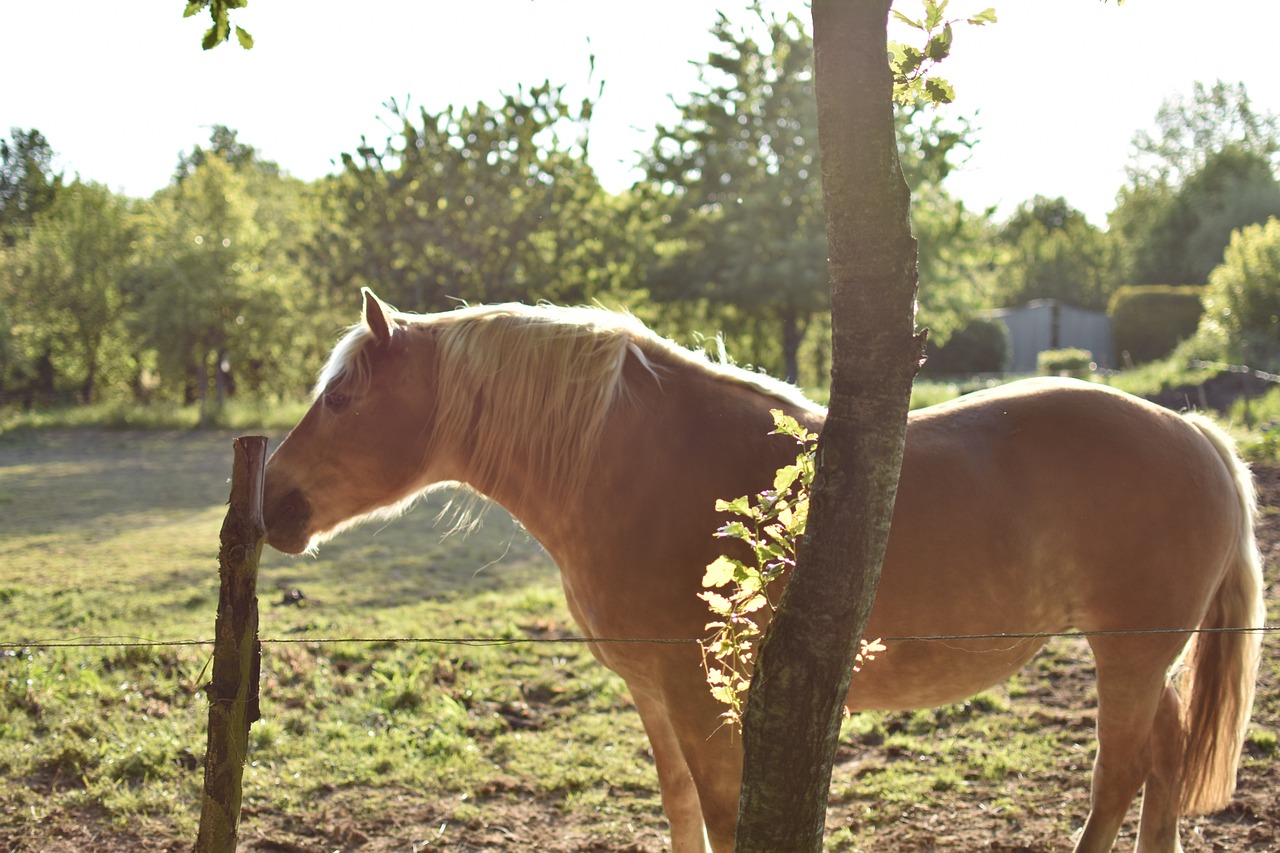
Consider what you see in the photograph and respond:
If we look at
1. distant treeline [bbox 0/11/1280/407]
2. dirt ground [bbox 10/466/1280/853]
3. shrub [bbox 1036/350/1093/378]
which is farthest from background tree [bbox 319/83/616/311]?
shrub [bbox 1036/350/1093/378]

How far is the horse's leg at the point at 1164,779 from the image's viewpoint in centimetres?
306

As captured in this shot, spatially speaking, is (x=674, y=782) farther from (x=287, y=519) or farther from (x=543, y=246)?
(x=543, y=246)

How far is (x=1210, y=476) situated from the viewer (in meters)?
2.84

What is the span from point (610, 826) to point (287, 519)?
5.98 feet

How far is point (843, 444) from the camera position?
1.59m

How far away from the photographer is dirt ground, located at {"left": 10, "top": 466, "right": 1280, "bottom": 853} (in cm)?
338

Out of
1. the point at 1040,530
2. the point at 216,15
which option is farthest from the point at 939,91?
the point at 1040,530

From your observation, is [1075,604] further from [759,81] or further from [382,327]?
[759,81]

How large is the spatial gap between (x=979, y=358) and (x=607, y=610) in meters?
28.4

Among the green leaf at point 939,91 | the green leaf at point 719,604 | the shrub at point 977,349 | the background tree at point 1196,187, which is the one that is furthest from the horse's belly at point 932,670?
the background tree at point 1196,187

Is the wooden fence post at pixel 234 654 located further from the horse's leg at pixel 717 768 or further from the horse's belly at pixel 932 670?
the horse's belly at pixel 932 670

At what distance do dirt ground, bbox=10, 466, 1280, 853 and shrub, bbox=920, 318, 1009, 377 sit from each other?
26285 mm

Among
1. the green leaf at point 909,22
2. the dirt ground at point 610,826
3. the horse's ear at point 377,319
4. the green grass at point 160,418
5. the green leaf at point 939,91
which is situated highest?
the green leaf at point 909,22

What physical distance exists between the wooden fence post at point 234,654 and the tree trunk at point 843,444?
1.30 metres
